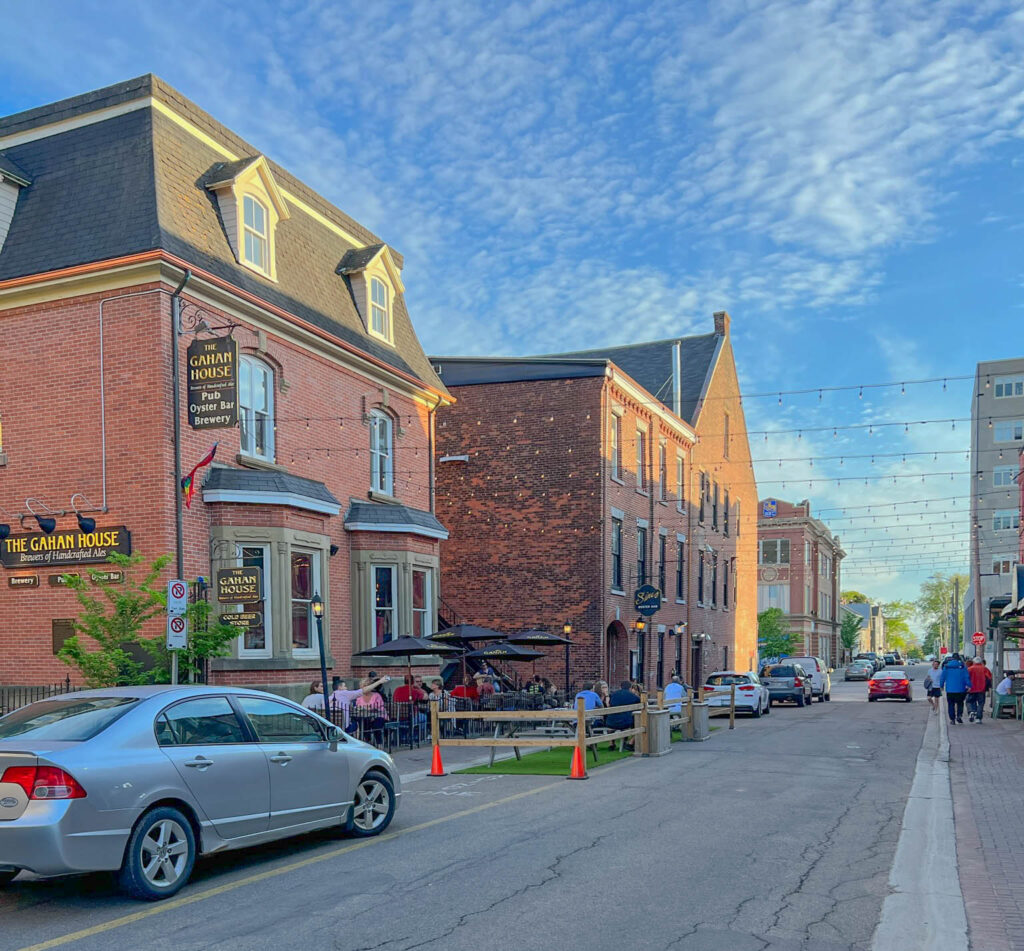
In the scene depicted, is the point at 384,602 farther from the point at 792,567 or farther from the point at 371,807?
the point at 792,567

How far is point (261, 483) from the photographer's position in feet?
62.9

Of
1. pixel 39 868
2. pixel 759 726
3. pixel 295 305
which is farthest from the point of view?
pixel 759 726

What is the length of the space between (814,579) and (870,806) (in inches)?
2965

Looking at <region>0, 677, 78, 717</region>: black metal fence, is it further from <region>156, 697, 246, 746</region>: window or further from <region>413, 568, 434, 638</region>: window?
<region>156, 697, 246, 746</region>: window

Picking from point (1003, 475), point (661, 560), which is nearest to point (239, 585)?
point (661, 560)

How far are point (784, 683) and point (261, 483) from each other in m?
21.5

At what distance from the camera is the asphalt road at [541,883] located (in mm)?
6598

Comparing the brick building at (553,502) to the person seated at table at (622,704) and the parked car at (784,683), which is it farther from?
the person seated at table at (622,704)

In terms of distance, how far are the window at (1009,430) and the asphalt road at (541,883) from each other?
7725 centimetres

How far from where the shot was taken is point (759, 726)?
83.3 feet

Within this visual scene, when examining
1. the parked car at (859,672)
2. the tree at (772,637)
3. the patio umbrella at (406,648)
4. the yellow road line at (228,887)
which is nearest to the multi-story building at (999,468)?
the parked car at (859,672)

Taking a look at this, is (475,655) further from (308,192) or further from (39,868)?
(39,868)

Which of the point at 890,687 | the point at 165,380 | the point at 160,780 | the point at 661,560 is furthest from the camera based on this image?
the point at 890,687

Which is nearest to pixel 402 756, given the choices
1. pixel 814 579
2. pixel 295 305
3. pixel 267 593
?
pixel 267 593
